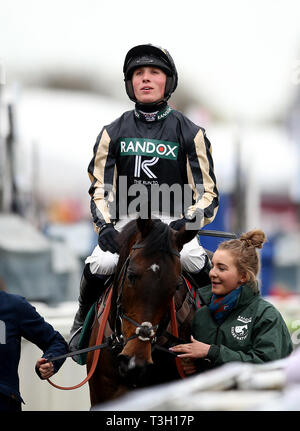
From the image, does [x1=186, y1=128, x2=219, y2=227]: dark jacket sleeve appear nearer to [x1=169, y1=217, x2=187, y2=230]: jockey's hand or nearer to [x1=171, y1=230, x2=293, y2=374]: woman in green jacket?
[x1=169, y1=217, x2=187, y2=230]: jockey's hand

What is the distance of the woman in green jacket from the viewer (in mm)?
4324

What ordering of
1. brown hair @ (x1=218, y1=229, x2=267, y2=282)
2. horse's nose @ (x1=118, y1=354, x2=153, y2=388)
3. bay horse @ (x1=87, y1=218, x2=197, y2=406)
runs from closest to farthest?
horse's nose @ (x1=118, y1=354, x2=153, y2=388), bay horse @ (x1=87, y1=218, x2=197, y2=406), brown hair @ (x1=218, y1=229, x2=267, y2=282)

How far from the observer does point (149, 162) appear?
196 inches

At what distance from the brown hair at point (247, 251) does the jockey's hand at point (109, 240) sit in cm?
60

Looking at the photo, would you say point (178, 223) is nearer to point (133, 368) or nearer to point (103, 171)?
point (103, 171)

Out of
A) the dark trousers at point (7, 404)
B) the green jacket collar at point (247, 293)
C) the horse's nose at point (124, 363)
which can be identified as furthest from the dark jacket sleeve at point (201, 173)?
the dark trousers at point (7, 404)

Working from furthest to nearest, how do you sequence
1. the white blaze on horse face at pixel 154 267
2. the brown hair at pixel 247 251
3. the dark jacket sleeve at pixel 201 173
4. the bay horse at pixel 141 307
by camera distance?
1. the dark jacket sleeve at pixel 201 173
2. the brown hair at pixel 247 251
3. the white blaze on horse face at pixel 154 267
4. the bay horse at pixel 141 307

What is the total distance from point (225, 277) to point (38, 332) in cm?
110

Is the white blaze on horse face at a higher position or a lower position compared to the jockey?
lower

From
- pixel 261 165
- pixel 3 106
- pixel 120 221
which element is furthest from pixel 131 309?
pixel 261 165

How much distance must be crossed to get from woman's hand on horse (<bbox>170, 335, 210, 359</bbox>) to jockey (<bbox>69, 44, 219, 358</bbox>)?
63 centimetres

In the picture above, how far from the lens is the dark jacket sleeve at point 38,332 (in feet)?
14.8

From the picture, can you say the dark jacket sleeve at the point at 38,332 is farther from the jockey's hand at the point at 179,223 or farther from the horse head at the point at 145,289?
the jockey's hand at the point at 179,223

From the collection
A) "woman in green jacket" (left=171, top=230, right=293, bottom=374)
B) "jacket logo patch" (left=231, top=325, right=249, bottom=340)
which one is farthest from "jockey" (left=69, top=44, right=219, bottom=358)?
"jacket logo patch" (left=231, top=325, right=249, bottom=340)
